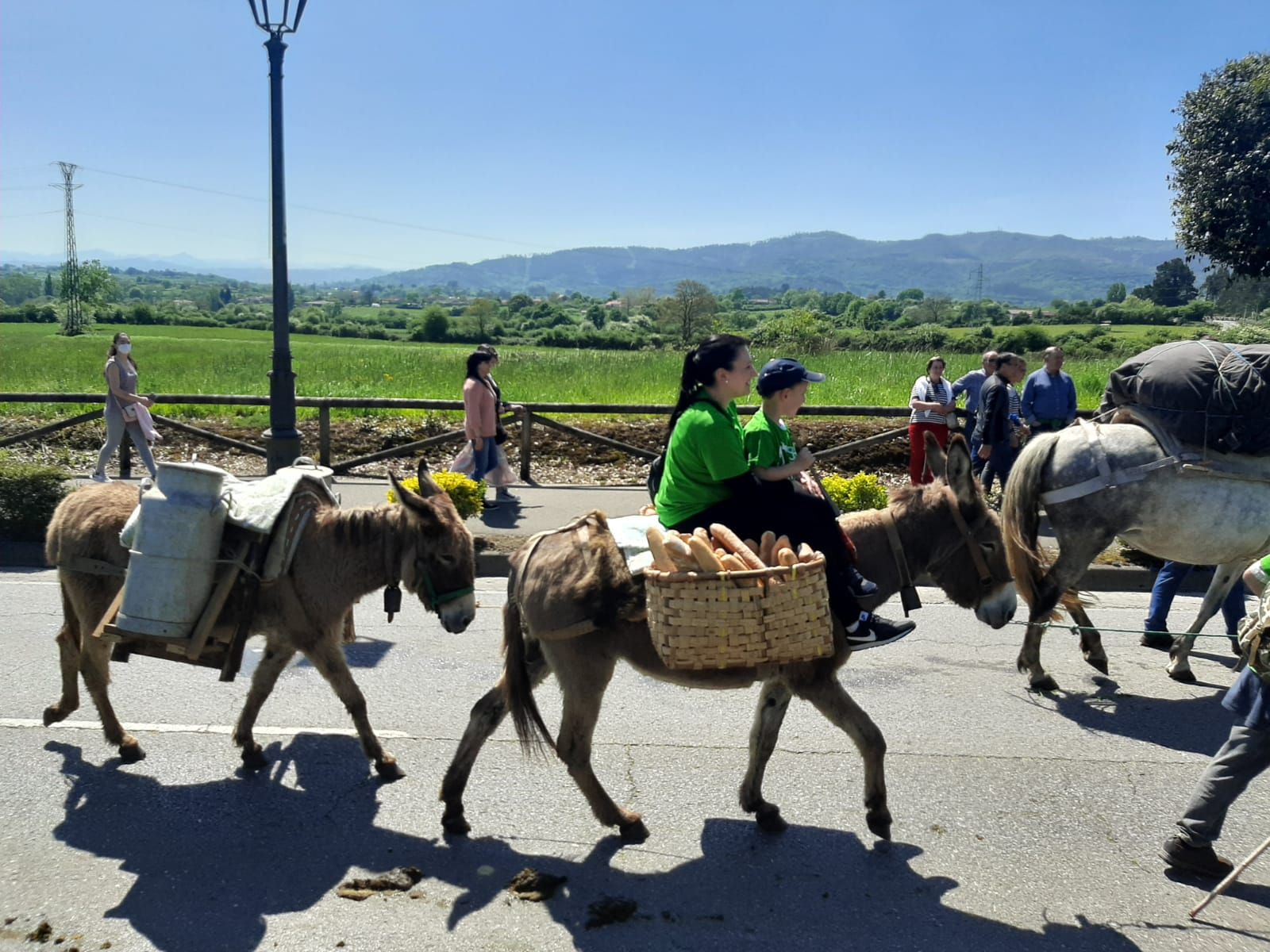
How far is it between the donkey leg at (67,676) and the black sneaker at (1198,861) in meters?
5.53

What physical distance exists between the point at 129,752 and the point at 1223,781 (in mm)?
5192

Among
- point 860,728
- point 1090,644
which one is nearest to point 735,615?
point 860,728

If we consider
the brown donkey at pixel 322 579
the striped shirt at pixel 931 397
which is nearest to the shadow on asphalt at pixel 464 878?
the brown donkey at pixel 322 579

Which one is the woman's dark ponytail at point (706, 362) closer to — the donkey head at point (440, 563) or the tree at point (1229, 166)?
the donkey head at point (440, 563)

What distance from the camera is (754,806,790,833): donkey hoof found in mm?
4848

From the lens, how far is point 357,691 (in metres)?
5.30

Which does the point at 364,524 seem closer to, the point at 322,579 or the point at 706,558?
the point at 322,579

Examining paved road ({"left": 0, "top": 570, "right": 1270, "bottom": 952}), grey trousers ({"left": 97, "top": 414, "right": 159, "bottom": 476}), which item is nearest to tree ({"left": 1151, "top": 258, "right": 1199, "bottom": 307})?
grey trousers ({"left": 97, "top": 414, "right": 159, "bottom": 476})

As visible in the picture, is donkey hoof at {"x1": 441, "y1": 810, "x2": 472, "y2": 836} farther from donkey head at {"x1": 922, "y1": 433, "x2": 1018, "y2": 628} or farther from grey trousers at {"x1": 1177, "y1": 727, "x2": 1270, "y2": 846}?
grey trousers at {"x1": 1177, "y1": 727, "x2": 1270, "y2": 846}

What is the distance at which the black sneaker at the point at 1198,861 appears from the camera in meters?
4.43

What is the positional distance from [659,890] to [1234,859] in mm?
2573

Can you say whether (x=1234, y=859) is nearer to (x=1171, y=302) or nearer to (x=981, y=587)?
(x=981, y=587)

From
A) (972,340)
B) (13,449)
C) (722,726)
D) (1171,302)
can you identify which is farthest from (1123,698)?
(1171,302)

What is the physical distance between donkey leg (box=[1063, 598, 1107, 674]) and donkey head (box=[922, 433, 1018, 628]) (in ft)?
7.33
